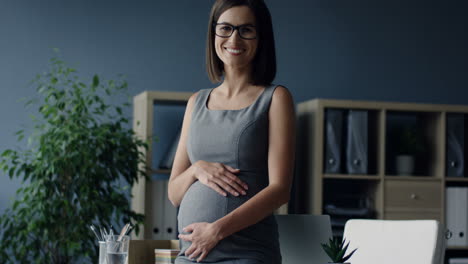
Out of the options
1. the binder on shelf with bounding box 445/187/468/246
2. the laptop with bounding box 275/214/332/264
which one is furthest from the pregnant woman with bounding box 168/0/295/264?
the binder on shelf with bounding box 445/187/468/246

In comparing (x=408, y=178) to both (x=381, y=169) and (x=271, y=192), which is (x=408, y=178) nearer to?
(x=381, y=169)

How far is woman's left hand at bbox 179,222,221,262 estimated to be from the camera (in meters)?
1.46

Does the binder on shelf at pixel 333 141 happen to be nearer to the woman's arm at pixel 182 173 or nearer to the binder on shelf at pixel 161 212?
the binder on shelf at pixel 161 212

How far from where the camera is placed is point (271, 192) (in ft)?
4.95

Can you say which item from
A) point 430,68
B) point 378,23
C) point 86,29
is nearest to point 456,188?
Answer: point 430,68

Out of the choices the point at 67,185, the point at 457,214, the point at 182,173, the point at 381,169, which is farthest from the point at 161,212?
the point at 182,173

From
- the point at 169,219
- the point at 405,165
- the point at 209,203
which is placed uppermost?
the point at 405,165

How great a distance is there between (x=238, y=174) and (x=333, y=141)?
235 cm

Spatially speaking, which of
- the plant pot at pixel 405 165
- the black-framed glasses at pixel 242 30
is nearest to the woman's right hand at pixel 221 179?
the black-framed glasses at pixel 242 30

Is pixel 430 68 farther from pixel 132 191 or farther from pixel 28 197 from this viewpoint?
pixel 28 197

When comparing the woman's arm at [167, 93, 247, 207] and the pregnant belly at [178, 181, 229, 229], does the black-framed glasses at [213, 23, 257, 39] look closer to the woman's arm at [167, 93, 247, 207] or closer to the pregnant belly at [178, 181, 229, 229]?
the woman's arm at [167, 93, 247, 207]

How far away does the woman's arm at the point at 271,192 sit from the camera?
147 centimetres

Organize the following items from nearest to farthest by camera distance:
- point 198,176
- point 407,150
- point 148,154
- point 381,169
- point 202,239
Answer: point 202,239 → point 198,176 → point 148,154 → point 381,169 → point 407,150

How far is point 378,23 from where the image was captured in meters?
4.41
